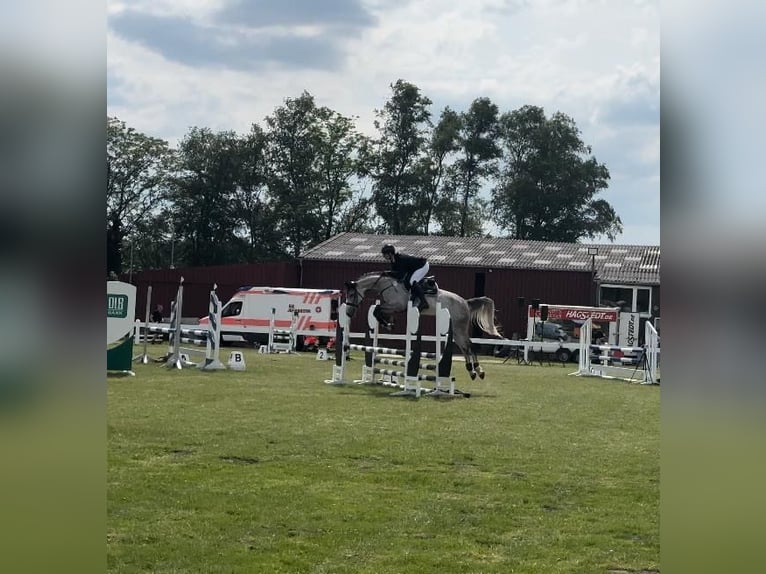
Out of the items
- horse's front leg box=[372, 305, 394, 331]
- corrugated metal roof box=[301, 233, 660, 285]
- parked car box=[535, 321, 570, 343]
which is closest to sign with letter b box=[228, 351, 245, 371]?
horse's front leg box=[372, 305, 394, 331]

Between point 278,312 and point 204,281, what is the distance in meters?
8.61

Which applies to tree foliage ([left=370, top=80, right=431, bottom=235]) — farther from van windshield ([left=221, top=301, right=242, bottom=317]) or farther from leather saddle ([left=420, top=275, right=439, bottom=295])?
leather saddle ([left=420, top=275, right=439, bottom=295])

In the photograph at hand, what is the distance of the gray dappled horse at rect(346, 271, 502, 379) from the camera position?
1451 cm

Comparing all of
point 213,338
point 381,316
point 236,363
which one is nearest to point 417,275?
point 381,316

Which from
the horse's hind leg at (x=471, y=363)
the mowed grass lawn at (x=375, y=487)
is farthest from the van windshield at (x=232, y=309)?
the mowed grass lawn at (x=375, y=487)

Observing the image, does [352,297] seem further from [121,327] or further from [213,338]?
[121,327]

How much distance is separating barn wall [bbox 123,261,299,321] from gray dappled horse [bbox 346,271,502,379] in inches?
830

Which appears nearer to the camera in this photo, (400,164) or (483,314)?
(483,314)

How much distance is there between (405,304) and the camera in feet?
47.4
